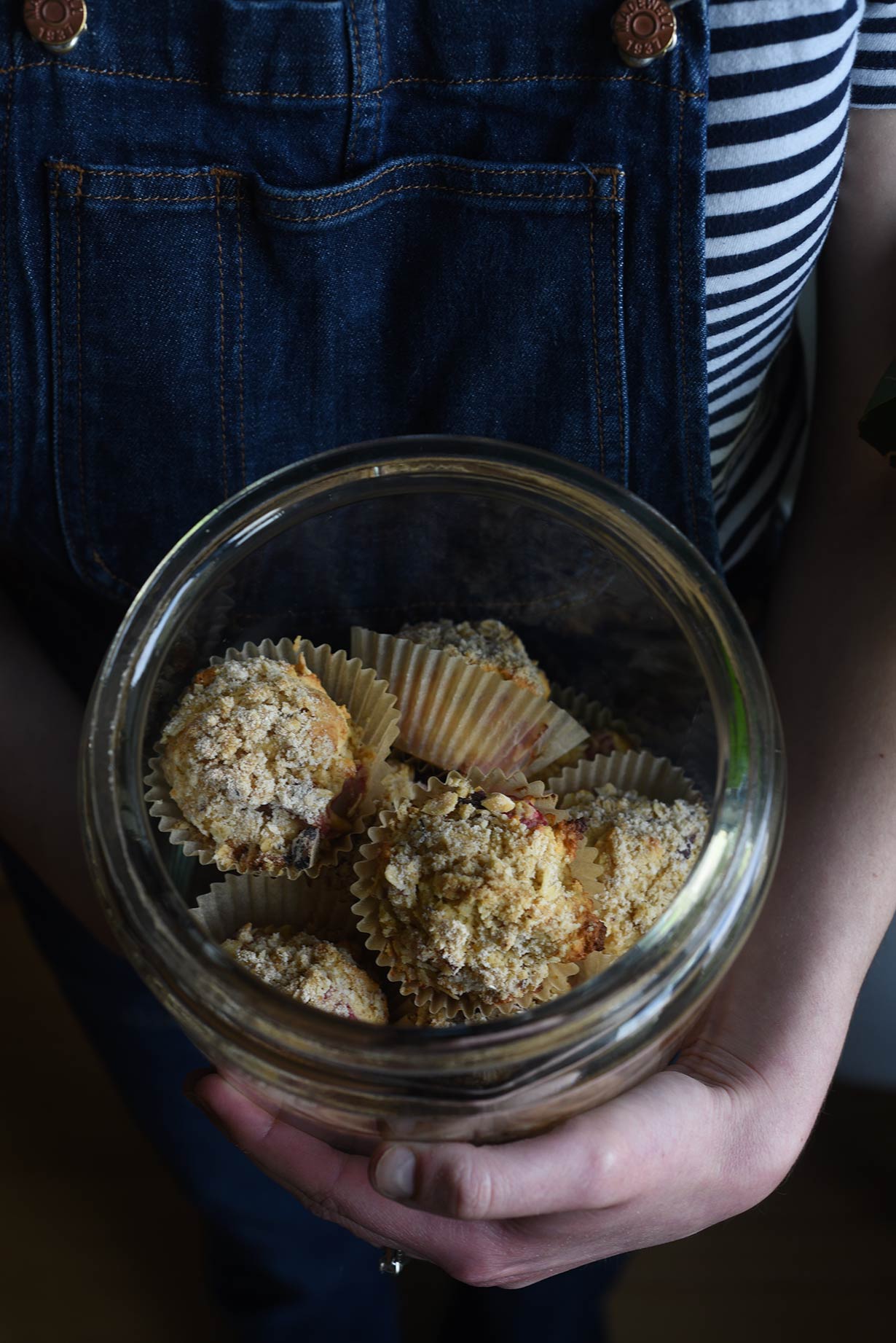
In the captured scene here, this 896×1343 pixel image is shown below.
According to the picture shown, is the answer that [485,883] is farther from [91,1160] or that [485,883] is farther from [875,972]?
[91,1160]

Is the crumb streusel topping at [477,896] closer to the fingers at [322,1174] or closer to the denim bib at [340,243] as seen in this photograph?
the fingers at [322,1174]

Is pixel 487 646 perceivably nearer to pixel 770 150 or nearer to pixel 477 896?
pixel 477 896

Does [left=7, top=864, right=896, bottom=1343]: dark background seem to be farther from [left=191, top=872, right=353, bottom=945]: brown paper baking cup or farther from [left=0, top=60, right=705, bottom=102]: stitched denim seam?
[left=0, top=60, right=705, bottom=102]: stitched denim seam

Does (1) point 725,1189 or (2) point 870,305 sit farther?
(2) point 870,305

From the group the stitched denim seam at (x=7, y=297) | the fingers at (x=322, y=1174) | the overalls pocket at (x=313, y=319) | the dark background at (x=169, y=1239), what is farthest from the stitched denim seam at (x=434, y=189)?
the dark background at (x=169, y=1239)

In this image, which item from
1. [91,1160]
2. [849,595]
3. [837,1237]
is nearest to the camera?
[849,595]

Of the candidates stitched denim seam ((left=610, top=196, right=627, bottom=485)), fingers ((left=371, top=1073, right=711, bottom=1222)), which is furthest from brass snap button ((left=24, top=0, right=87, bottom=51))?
fingers ((left=371, top=1073, right=711, bottom=1222))

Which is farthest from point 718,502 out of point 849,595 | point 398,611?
point 398,611
